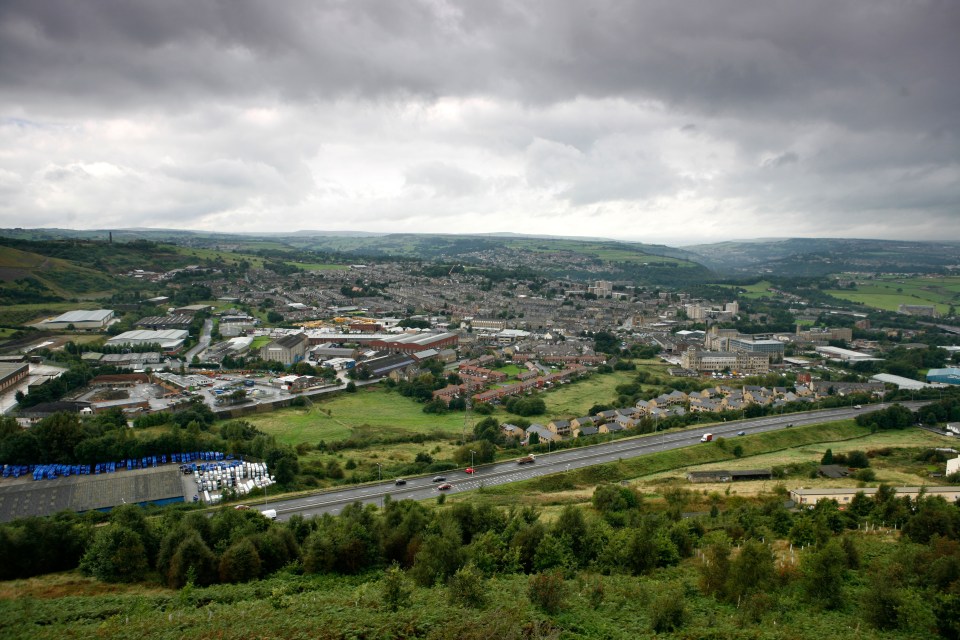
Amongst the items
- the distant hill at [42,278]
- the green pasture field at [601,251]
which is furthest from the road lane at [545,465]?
the green pasture field at [601,251]

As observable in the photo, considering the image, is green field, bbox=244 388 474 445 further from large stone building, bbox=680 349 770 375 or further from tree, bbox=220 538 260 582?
large stone building, bbox=680 349 770 375

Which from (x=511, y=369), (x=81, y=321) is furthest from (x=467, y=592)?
(x=81, y=321)

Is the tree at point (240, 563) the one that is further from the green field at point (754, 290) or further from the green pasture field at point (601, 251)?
the green pasture field at point (601, 251)

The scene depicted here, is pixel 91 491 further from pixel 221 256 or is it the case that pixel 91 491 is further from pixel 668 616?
pixel 221 256

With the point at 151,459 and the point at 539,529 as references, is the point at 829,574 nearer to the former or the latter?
the point at 539,529

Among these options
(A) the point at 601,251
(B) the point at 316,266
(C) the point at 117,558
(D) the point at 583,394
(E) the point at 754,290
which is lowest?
(D) the point at 583,394
